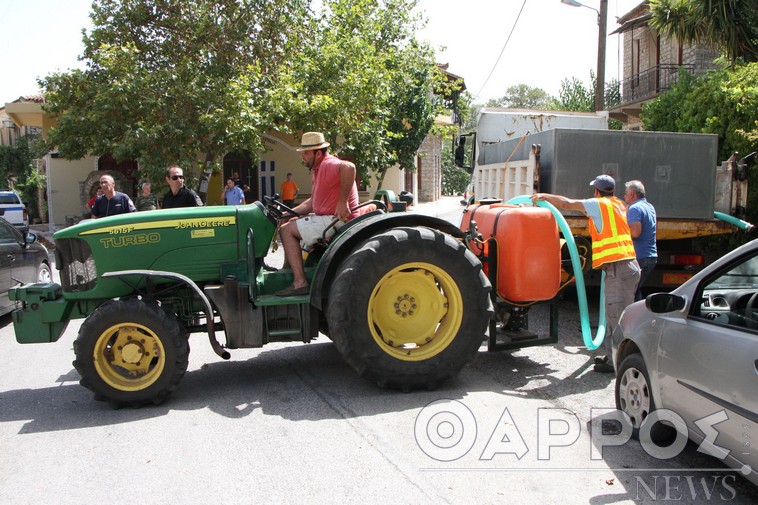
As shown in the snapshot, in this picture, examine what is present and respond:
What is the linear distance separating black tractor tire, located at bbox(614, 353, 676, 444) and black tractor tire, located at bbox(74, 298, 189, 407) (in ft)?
10.9

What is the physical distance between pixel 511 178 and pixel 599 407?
5123 millimetres

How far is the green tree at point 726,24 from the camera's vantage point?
1216 cm

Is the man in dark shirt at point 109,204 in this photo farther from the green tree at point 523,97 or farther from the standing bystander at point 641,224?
the green tree at point 523,97

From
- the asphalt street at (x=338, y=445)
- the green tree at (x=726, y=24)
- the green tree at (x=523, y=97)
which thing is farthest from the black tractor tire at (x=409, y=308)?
the green tree at (x=523, y=97)

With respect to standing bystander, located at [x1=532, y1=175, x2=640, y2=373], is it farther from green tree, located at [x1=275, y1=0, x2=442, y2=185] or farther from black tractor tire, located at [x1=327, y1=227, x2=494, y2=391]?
green tree, located at [x1=275, y1=0, x2=442, y2=185]

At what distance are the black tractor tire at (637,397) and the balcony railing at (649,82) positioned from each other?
75.0ft

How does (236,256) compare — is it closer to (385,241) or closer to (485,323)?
(385,241)

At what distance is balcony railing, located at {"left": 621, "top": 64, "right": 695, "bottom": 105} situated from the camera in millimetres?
25516

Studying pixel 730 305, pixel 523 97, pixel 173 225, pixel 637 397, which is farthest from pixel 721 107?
pixel 523 97

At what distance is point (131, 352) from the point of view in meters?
5.23

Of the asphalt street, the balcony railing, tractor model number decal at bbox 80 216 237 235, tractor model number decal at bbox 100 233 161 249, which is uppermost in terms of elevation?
the balcony railing

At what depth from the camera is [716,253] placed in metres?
10.7

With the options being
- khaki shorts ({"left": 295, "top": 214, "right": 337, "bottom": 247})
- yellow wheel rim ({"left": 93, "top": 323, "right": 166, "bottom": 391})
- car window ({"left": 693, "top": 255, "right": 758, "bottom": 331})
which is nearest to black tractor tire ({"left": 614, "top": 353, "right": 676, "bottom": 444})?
car window ({"left": 693, "top": 255, "right": 758, "bottom": 331})

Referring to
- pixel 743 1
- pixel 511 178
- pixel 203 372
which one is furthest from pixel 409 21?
pixel 203 372
